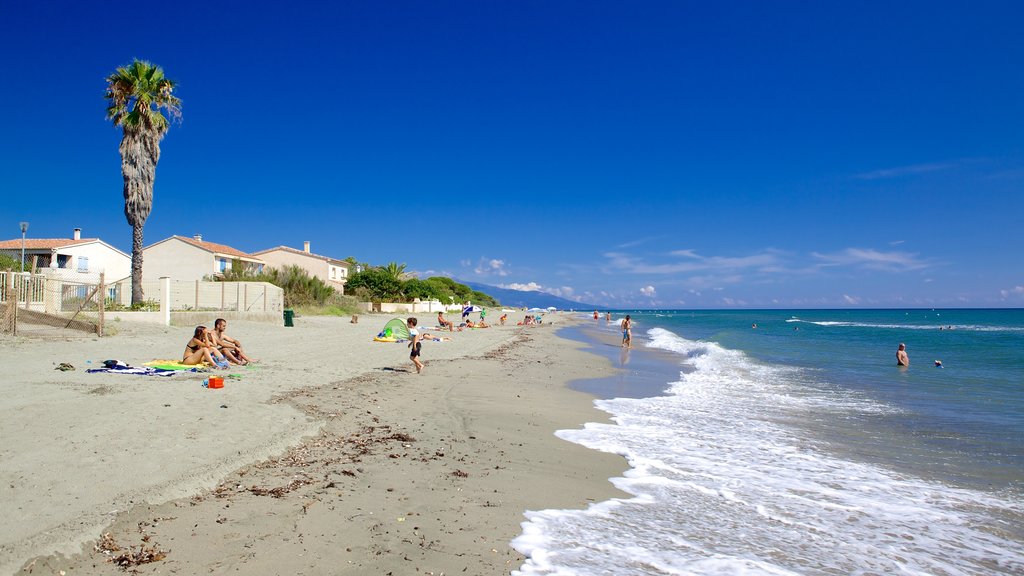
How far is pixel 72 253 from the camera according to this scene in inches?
1770

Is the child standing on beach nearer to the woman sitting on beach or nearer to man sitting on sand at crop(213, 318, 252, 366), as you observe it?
man sitting on sand at crop(213, 318, 252, 366)

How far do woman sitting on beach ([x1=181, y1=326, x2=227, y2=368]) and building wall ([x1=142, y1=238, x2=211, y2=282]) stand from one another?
35646mm

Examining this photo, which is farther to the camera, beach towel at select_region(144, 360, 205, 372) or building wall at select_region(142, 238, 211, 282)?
building wall at select_region(142, 238, 211, 282)

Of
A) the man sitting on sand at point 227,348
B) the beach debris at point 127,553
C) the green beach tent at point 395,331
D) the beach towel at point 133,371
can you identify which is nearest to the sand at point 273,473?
the beach debris at point 127,553

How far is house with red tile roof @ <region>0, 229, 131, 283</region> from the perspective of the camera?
144 ft

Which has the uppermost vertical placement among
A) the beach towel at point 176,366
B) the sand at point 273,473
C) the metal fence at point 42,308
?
the metal fence at point 42,308

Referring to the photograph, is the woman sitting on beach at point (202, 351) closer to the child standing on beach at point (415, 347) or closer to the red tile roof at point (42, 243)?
the child standing on beach at point (415, 347)

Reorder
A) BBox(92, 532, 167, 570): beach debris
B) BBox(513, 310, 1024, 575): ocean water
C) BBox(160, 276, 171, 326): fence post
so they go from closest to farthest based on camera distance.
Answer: BBox(92, 532, 167, 570): beach debris, BBox(513, 310, 1024, 575): ocean water, BBox(160, 276, 171, 326): fence post

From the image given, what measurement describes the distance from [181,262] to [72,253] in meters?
8.77

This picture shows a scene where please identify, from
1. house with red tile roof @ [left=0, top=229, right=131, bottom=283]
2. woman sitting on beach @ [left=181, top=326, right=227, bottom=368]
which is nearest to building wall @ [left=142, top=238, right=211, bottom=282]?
house with red tile roof @ [left=0, top=229, right=131, bottom=283]

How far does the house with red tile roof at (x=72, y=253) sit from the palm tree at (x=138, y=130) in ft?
72.8

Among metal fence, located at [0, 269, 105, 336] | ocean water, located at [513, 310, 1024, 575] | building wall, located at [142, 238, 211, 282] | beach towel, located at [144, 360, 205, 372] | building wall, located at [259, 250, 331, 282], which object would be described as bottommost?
ocean water, located at [513, 310, 1024, 575]

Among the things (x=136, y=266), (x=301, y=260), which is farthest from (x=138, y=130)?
(x=301, y=260)

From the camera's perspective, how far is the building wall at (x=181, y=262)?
4416 centimetres
